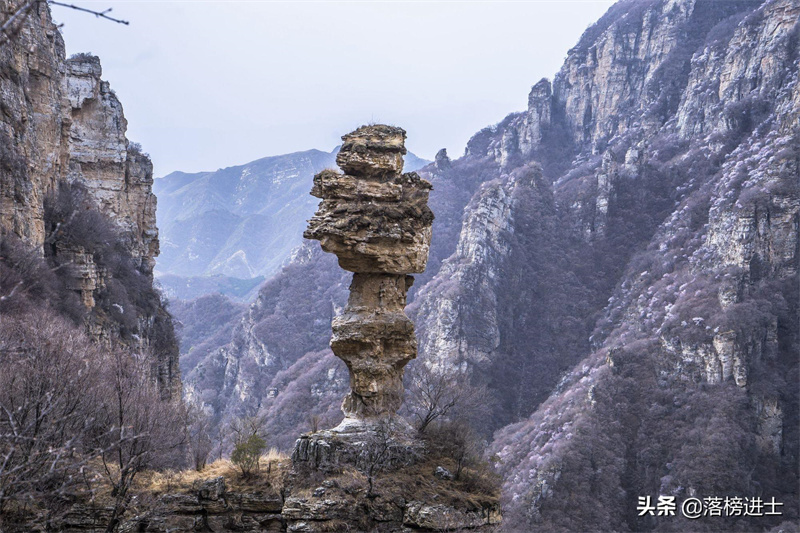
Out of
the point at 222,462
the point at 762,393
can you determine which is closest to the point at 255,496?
the point at 222,462

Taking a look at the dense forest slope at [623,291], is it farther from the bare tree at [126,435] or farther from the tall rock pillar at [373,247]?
the bare tree at [126,435]

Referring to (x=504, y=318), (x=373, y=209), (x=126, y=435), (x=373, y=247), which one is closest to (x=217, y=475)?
(x=126, y=435)

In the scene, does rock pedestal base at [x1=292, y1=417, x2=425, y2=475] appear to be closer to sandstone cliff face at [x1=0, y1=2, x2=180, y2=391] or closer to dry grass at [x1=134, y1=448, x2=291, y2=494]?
Result: dry grass at [x1=134, y1=448, x2=291, y2=494]

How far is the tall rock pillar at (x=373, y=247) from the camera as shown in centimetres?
1727

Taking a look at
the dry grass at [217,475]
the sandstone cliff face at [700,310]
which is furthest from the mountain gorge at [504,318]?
the sandstone cliff face at [700,310]

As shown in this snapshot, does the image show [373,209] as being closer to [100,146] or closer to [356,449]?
[356,449]

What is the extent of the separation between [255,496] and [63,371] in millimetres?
4500

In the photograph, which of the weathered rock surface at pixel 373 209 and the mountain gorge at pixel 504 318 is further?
the weathered rock surface at pixel 373 209

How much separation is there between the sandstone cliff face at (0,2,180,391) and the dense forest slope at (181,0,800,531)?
2489 cm

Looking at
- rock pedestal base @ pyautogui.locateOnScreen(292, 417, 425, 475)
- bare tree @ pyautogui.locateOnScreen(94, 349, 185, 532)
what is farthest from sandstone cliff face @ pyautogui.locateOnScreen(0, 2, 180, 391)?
rock pedestal base @ pyautogui.locateOnScreen(292, 417, 425, 475)

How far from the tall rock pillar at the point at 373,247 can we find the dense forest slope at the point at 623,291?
30.7 metres

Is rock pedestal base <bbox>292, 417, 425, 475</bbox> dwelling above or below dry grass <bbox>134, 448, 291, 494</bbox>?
above

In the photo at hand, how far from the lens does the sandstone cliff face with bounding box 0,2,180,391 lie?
1114 inches

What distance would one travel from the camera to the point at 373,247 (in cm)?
1723
